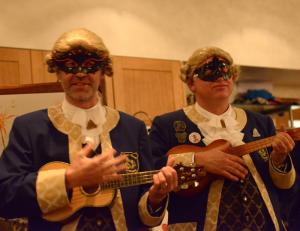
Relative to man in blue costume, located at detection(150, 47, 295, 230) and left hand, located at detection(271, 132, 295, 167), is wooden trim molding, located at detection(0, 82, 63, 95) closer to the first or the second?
man in blue costume, located at detection(150, 47, 295, 230)

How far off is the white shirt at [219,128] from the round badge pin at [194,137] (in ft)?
0.10

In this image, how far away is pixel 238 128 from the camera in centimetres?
220

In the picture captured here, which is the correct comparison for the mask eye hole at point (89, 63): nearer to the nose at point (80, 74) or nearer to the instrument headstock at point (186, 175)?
the nose at point (80, 74)

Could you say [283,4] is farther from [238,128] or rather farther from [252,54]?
[238,128]

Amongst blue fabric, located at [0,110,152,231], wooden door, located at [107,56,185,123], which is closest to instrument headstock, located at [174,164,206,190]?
blue fabric, located at [0,110,152,231]

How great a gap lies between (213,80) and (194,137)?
1.03 ft

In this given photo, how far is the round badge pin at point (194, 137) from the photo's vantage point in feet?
7.04

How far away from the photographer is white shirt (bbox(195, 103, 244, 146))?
7.07 feet

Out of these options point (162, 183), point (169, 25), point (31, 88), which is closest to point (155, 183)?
point (162, 183)

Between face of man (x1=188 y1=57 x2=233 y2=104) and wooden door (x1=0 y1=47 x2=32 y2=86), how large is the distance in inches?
61.3

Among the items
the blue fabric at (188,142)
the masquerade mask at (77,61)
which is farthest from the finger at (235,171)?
the masquerade mask at (77,61)

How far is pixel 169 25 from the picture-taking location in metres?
4.16

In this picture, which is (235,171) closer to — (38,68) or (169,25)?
(38,68)

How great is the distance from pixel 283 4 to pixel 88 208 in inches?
162
